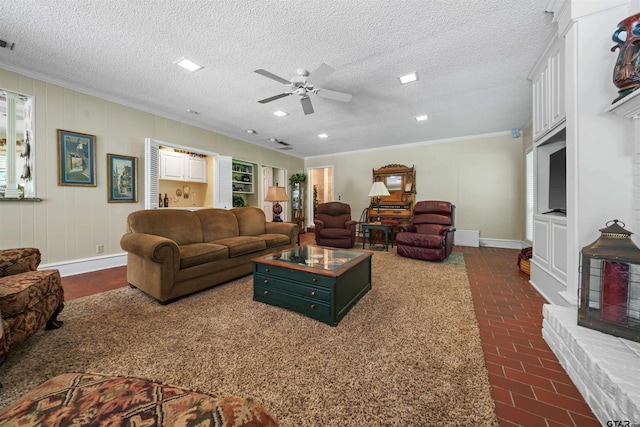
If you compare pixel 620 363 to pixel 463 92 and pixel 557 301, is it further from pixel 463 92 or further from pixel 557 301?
pixel 463 92

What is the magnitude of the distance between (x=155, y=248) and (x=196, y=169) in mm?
4085

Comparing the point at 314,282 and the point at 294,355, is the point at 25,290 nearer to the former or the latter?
the point at 294,355

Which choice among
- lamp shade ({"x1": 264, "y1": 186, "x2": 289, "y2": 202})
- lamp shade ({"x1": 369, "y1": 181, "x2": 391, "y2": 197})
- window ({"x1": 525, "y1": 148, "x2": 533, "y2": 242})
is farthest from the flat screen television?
lamp shade ({"x1": 264, "y1": 186, "x2": 289, "y2": 202})

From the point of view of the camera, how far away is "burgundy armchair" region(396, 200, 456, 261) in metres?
3.96

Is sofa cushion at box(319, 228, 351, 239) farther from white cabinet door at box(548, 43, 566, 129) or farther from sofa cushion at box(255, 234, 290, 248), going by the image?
white cabinet door at box(548, 43, 566, 129)

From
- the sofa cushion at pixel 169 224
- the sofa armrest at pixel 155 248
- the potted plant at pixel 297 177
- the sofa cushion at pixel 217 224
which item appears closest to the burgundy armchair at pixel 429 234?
the sofa cushion at pixel 217 224

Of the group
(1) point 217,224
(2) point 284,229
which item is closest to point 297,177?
(2) point 284,229

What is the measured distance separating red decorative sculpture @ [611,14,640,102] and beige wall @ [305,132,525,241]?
14.2 ft

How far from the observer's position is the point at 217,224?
3.57 meters

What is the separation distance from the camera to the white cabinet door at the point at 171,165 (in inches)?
203

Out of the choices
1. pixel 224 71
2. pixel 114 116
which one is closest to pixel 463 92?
pixel 224 71

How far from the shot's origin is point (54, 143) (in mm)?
3184

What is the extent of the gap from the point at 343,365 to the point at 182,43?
3196 millimetres

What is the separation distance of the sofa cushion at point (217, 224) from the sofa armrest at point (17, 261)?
5.10 feet
